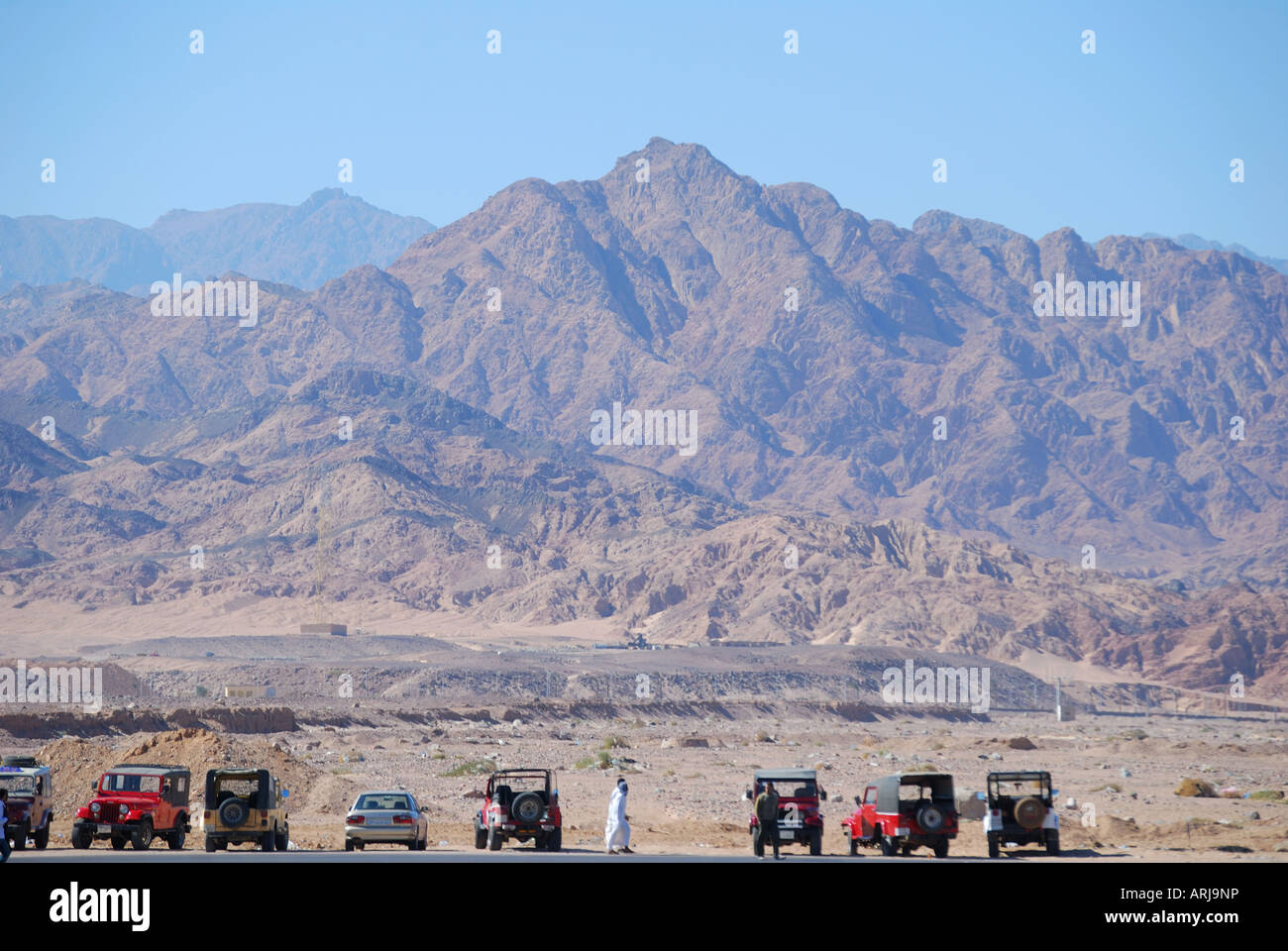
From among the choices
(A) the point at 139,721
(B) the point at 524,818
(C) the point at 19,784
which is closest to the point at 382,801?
(B) the point at 524,818

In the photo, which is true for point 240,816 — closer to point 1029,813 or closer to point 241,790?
point 241,790

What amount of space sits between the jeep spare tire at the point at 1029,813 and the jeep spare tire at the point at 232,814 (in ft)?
45.3

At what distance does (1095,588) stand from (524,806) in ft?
575

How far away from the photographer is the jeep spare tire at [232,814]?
2730 cm

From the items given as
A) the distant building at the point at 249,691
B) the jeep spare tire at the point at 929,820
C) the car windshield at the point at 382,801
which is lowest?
the distant building at the point at 249,691

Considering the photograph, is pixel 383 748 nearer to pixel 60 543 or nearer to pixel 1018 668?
pixel 1018 668

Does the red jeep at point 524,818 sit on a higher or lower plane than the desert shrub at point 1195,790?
higher

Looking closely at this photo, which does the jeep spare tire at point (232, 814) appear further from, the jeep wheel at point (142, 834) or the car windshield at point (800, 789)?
the car windshield at point (800, 789)

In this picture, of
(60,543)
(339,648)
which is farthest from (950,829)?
(60,543)

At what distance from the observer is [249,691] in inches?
4218

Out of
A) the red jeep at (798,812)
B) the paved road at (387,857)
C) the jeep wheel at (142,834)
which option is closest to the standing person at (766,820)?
the red jeep at (798,812)

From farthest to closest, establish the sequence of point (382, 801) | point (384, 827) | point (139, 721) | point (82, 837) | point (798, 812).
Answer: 1. point (139, 721)
2. point (382, 801)
3. point (384, 827)
4. point (82, 837)
5. point (798, 812)

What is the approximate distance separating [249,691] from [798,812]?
85395 millimetres
